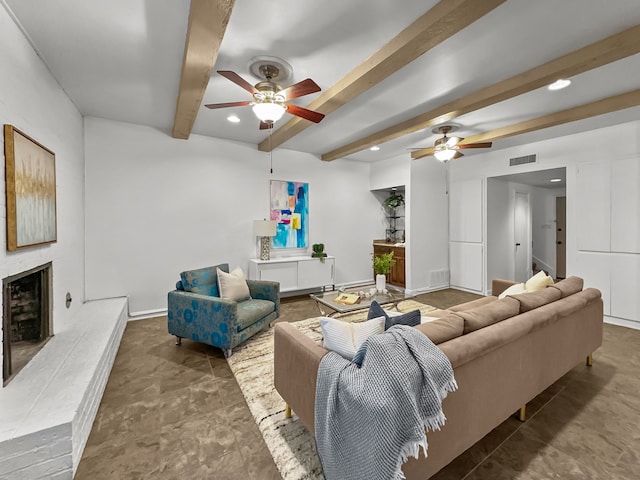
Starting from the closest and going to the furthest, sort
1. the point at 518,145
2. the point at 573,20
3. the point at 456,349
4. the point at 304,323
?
the point at 456,349
the point at 573,20
the point at 304,323
the point at 518,145

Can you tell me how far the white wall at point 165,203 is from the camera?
378cm

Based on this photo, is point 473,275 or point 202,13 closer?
point 202,13

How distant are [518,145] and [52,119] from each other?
6.28m

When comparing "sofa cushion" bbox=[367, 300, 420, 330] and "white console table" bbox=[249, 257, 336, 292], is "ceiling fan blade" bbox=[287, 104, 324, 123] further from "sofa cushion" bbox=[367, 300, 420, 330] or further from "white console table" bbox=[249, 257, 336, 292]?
"white console table" bbox=[249, 257, 336, 292]

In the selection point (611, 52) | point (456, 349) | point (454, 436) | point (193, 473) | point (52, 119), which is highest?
point (611, 52)

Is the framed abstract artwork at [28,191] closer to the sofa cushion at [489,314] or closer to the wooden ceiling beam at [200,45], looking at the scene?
the wooden ceiling beam at [200,45]

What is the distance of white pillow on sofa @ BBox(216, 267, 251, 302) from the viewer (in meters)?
3.27

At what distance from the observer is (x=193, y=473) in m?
1.54

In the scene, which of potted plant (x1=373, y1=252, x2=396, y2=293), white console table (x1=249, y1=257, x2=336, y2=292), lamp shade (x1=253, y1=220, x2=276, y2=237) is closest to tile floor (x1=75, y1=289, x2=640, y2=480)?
potted plant (x1=373, y1=252, x2=396, y2=293)

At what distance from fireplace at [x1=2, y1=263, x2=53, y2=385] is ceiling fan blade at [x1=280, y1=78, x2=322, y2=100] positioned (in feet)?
7.77

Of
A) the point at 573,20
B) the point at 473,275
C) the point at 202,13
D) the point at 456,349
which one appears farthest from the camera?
the point at 473,275

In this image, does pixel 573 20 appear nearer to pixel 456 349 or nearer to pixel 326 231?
pixel 456 349

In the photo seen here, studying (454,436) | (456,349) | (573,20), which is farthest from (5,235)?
(573,20)

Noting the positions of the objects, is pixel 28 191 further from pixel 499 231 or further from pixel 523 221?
pixel 523 221
